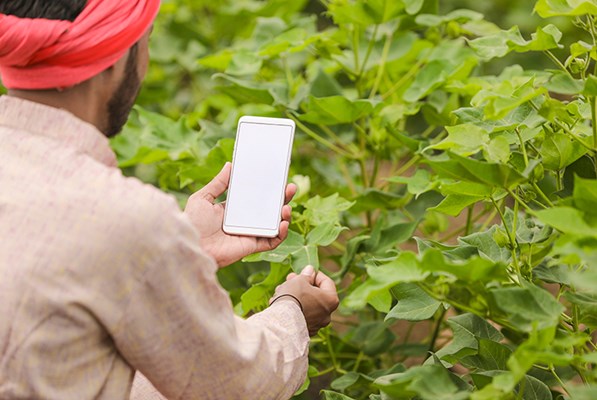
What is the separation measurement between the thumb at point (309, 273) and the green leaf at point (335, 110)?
411 millimetres

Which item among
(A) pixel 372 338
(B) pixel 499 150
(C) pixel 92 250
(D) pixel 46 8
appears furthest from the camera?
(A) pixel 372 338

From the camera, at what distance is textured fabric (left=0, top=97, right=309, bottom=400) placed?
1.01 metres

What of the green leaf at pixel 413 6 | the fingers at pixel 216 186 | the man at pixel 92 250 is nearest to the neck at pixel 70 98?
the man at pixel 92 250

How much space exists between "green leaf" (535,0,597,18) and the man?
22.7 inches

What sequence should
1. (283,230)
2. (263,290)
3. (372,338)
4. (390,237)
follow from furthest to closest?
(372,338)
(390,237)
(263,290)
(283,230)

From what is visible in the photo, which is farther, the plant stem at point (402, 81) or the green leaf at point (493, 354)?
the plant stem at point (402, 81)

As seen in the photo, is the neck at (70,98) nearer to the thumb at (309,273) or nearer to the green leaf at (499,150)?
the thumb at (309,273)

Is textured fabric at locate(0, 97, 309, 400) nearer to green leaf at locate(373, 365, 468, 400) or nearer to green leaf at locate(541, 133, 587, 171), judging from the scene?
green leaf at locate(373, 365, 468, 400)

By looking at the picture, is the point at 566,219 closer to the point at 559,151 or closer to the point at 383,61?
the point at 559,151

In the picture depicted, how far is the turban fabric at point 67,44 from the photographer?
43.2 inches

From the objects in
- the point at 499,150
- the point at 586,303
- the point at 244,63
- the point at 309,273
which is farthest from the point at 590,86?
the point at 244,63

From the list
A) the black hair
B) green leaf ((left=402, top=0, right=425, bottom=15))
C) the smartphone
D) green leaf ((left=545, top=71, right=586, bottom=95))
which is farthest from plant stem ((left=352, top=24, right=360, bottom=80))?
the black hair

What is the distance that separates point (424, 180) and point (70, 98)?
74cm

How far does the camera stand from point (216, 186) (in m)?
1.54
